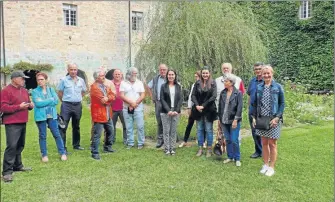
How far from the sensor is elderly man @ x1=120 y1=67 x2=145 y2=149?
6465 mm

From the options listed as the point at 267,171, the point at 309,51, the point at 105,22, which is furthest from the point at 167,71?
the point at 105,22

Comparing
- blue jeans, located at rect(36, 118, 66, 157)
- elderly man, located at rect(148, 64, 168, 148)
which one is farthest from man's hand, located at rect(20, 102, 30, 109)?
elderly man, located at rect(148, 64, 168, 148)

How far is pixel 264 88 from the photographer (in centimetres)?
489

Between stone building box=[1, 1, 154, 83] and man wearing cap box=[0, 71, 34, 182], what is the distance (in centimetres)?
1272

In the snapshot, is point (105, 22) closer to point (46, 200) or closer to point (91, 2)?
point (91, 2)

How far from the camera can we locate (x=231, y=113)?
536 centimetres

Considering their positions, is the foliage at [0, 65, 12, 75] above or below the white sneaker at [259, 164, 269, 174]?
above

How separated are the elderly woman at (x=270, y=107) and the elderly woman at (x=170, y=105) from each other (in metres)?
1.56

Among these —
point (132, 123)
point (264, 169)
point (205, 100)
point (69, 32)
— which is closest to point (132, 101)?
point (132, 123)

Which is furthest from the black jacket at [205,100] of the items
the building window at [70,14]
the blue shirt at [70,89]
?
the building window at [70,14]

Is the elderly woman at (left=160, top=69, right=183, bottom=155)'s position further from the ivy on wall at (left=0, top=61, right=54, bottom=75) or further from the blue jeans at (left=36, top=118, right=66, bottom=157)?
the ivy on wall at (left=0, top=61, right=54, bottom=75)

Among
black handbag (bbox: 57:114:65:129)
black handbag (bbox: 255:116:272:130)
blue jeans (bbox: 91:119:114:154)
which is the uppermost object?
black handbag (bbox: 255:116:272:130)

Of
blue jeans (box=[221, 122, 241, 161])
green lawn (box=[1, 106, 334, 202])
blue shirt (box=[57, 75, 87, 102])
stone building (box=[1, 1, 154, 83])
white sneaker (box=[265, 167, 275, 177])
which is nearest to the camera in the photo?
green lawn (box=[1, 106, 334, 202])

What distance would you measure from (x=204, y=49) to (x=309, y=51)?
12573 millimetres
